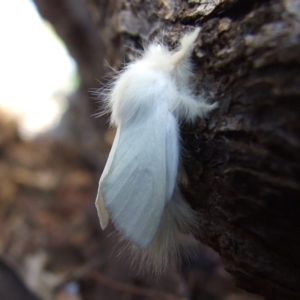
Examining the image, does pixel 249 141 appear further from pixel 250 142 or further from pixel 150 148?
pixel 150 148

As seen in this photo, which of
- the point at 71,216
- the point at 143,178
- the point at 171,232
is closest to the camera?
the point at 143,178

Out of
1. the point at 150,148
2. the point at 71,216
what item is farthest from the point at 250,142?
the point at 71,216

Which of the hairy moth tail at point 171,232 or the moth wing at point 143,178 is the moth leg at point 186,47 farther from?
the hairy moth tail at point 171,232

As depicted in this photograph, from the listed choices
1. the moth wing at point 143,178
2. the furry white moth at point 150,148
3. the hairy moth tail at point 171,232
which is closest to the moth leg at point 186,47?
the furry white moth at point 150,148

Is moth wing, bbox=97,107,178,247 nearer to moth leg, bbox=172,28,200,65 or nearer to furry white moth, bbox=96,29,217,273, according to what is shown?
furry white moth, bbox=96,29,217,273

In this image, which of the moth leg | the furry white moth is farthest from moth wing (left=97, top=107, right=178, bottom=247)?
the moth leg

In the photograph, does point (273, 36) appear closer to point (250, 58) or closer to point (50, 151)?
point (250, 58)

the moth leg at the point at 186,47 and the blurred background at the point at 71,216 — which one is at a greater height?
the moth leg at the point at 186,47
